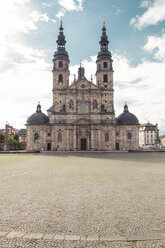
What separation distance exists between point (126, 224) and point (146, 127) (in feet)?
356

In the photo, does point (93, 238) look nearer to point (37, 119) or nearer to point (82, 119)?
point (82, 119)

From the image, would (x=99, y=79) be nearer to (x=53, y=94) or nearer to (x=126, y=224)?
(x=53, y=94)

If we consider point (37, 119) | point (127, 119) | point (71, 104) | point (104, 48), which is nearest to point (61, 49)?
point (104, 48)

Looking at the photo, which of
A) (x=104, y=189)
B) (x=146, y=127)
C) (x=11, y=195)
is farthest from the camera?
(x=146, y=127)

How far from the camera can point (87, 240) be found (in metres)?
3.83

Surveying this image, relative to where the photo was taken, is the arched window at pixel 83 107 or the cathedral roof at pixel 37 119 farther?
the cathedral roof at pixel 37 119

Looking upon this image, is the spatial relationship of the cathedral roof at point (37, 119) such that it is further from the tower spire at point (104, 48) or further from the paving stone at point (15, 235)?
the paving stone at point (15, 235)

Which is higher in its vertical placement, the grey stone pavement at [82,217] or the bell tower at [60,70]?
the bell tower at [60,70]

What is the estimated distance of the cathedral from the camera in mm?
46375

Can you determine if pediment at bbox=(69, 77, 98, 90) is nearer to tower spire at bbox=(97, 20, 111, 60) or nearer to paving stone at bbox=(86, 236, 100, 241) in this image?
tower spire at bbox=(97, 20, 111, 60)

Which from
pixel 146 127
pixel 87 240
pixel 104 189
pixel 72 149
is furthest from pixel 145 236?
pixel 146 127

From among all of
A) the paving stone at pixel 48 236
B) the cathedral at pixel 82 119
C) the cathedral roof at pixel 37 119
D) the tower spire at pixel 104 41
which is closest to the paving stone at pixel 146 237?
the paving stone at pixel 48 236

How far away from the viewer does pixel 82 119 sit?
46.0m

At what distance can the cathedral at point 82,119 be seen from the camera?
4638 cm
